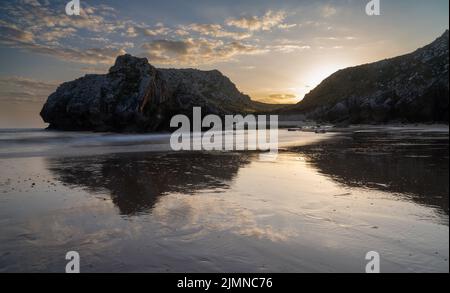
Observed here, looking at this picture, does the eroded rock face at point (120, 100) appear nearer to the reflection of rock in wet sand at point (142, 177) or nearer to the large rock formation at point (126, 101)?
the large rock formation at point (126, 101)

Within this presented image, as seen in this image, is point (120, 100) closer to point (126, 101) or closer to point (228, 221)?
point (126, 101)

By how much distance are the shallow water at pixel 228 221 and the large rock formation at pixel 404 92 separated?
6922 centimetres

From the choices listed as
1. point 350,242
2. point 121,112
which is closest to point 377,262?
point 350,242

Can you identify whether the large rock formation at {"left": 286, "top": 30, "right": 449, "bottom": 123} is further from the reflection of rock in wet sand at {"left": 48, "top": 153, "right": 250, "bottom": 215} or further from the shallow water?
the shallow water

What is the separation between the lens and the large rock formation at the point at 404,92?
74.9 m

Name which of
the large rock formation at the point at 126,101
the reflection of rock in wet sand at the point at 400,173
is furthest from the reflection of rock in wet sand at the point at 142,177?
the large rock formation at the point at 126,101

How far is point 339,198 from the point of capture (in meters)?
11.5

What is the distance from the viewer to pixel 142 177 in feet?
54.0

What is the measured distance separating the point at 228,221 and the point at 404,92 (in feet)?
322

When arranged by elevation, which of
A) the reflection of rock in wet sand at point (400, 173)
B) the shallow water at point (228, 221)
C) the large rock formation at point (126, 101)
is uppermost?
the large rock formation at point (126, 101)

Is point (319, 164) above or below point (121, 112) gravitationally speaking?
below

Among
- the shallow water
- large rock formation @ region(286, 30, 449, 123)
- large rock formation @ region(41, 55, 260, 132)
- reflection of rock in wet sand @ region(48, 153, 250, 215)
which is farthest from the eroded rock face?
large rock formation @ region(286, 30, 449, 123)

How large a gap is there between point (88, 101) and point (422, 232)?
3100 inches
